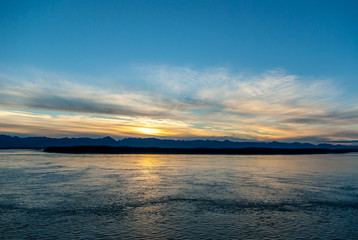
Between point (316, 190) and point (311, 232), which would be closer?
point (311, 232)

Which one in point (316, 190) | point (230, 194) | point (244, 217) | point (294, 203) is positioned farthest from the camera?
point (316, 190)

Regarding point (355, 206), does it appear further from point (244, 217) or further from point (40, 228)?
point (40, 228)

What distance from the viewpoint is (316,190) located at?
26.1 m

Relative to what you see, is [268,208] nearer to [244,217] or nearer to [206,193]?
[244,217]

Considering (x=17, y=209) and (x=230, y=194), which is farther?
(x=230, y=194)

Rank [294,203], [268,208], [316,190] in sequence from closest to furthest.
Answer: [268,208]
[294,203]
[316,190]

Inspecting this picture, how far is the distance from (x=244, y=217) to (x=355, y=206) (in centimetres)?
924

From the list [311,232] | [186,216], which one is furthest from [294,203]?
[186,216]

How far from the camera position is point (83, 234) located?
1309cm

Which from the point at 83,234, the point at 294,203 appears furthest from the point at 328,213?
the point at 83,234

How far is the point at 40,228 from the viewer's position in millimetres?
13984

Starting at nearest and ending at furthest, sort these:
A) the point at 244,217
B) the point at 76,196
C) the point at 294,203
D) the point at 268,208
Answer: the point at 244,217 → the point at 268,208 → the point at 294,203 → the point at 76,196

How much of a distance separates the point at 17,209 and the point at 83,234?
24.5 ft

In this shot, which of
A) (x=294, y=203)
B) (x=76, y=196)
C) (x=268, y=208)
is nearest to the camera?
(x=268, y=208)
